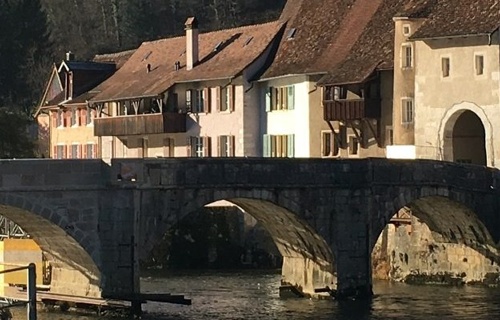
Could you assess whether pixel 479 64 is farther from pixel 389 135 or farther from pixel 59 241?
pixel 59 241

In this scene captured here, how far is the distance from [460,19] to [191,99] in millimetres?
21223

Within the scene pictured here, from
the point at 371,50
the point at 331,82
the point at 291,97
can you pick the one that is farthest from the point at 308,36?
the point at 331,82

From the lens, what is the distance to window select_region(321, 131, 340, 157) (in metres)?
78.9

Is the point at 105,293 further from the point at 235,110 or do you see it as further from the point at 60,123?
the point at 60,123

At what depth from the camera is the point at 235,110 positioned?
8488 centimetres

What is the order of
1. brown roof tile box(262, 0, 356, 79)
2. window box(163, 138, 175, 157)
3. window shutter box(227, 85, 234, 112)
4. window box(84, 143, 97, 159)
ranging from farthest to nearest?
window box(84, 143, 97, 159)
window box(163, 138, 175, 157)
window shutter box(227, 85, 234, 112)
brown roof tile box(262, 0, 356, 79)

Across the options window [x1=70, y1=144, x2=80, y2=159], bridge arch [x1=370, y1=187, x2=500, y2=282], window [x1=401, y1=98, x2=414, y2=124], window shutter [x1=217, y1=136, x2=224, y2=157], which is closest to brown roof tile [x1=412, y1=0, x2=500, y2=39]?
window [x1=401, y1=98, x2=414, y2=124]

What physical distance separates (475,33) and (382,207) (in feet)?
32.1

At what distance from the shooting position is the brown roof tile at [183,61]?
84.9 metres

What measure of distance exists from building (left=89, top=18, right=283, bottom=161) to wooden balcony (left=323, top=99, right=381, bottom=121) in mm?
7439

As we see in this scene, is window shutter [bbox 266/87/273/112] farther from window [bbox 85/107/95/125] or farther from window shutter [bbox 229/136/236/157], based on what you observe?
window [bbox 85/107/95/125]

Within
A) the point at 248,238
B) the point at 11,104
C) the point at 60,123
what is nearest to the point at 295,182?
the point at 248,238

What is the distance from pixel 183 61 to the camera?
90.9 metres

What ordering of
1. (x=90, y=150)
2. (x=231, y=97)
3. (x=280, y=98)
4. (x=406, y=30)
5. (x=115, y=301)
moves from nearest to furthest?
(x=115, y=301) < (x=406, y=30) < (x=280, y=98) < (x=231, y=97) < (x=90, y=150)
